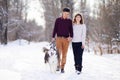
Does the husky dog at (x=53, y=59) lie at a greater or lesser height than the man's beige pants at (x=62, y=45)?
lesser

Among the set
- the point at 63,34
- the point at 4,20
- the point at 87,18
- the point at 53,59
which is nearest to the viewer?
the point at 53,59

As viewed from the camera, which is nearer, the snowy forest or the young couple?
the young couple

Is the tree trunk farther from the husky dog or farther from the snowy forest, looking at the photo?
the husky dog

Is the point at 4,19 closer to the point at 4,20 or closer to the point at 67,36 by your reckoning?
the point at 4,20

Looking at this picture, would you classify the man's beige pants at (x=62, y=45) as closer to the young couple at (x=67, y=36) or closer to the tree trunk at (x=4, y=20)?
the young couple at (x=67, y=36)

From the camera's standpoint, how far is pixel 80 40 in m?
10.5

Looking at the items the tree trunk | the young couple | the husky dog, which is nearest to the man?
the young couple

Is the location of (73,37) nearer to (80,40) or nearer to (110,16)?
(80,40)

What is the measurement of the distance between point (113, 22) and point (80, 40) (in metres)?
14.1

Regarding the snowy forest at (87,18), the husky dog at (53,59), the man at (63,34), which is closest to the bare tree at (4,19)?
the snowy forest at (87,18)

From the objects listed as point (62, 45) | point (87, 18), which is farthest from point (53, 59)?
point (87, 18)

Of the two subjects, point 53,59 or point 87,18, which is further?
point 87,18

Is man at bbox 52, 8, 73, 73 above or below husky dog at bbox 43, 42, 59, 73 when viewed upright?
above

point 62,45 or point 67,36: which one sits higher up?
point 67,36
